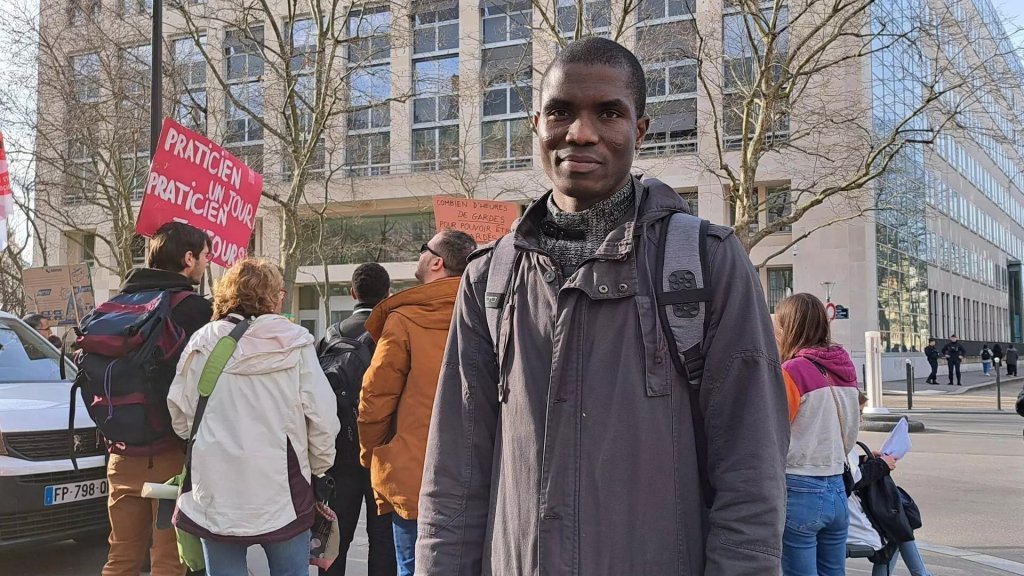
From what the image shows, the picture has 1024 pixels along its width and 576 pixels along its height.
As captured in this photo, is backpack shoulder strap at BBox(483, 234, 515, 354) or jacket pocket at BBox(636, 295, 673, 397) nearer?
jacket pocket at BBox(636, 295, 673, 397)

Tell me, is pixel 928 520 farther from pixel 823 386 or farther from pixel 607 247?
pixel 607 247

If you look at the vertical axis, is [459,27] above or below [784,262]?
above

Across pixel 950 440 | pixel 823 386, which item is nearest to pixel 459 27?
pixel 950 440

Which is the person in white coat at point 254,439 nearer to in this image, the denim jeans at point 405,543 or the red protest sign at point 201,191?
the denim jeans at point 405,543

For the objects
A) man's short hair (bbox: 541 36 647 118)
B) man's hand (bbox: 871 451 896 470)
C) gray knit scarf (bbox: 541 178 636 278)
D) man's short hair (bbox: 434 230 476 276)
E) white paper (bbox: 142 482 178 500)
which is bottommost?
man's hand (bbox: 871 451 896 470)

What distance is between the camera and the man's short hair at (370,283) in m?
5.02

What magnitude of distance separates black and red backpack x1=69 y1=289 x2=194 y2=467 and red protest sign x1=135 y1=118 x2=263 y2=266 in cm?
330

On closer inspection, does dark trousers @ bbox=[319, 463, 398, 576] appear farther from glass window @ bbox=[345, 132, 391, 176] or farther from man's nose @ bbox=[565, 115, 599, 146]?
glass window @ bbox=[345, 132, 391, 176]

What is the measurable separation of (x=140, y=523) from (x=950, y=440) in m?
13.9

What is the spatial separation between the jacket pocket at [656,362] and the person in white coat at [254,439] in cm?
230

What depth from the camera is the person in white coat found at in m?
3.49

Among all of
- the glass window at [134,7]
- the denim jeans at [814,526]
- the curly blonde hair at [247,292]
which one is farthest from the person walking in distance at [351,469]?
the glass window at [134,7]

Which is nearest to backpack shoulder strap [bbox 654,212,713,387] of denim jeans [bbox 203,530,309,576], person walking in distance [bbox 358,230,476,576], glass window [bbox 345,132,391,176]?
person walking in distance [bbox 358,230,476,576]

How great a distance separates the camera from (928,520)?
25.4 feet
